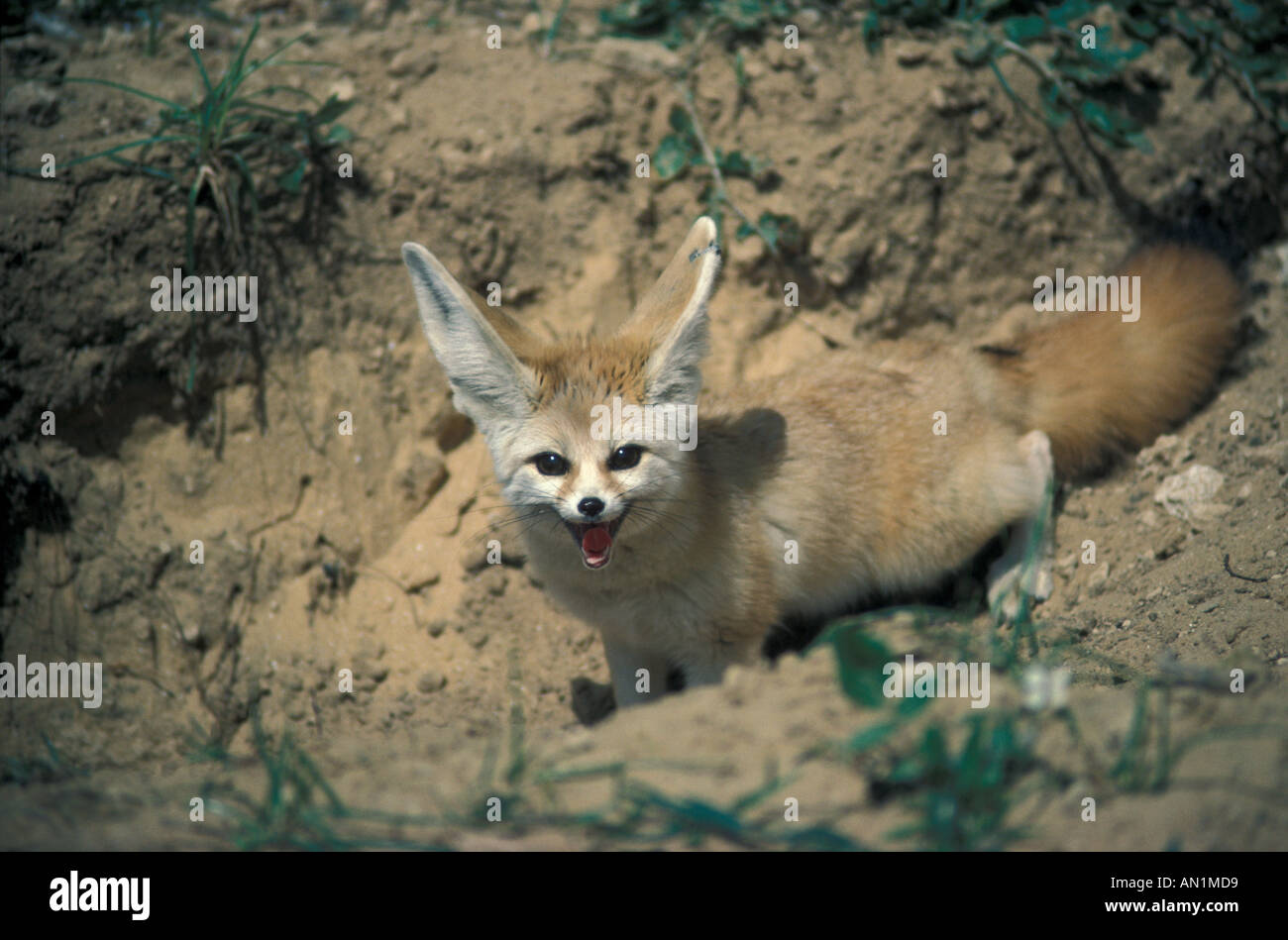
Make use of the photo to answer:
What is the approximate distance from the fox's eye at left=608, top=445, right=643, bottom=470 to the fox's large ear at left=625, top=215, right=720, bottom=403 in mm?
214

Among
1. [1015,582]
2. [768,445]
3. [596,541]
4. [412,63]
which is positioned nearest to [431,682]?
[596,541]

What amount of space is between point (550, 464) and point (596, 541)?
34 cm

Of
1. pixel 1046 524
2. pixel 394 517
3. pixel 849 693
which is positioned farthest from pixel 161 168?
pixel 1046 524

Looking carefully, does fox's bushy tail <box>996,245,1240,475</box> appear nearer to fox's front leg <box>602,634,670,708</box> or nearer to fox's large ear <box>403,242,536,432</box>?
fox's front leg <box>602,634,670,708</box>

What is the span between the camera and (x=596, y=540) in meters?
3.88

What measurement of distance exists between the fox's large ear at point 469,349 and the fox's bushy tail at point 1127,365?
2.43 meters

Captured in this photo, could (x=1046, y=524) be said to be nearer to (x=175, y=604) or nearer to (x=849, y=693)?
(x=849, y=693)

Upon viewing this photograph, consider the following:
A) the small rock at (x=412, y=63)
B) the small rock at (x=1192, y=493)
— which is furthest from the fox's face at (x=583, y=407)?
the small rock at (x=1192, y=493)

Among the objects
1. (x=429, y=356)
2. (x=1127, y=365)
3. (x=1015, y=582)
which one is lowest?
(x=1015, y=582)

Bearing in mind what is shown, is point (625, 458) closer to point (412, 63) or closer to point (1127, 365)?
point (1127, 365)

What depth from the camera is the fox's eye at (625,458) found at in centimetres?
390

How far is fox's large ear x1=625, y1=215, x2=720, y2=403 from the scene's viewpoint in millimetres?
3850

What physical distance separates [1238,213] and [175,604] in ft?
19.8

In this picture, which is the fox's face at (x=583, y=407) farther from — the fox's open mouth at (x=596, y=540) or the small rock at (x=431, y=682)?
the small rock at (x=431, y=682)
